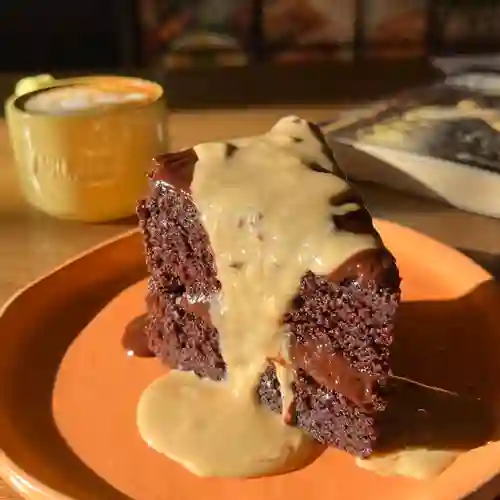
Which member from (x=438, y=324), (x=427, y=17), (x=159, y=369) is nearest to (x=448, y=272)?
(x=438, y=324)

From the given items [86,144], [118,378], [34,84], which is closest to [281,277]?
[118,378]

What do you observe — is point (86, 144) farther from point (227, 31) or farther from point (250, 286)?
point (227, 31)

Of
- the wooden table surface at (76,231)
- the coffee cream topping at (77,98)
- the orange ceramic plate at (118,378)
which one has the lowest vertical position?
the wooden table surface at (76,231)

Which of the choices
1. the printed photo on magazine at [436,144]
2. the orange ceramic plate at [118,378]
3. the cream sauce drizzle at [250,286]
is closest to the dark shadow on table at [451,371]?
the orange ceramic plate at [118,378]

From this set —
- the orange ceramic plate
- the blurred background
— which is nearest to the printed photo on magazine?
the orange ceramic plate

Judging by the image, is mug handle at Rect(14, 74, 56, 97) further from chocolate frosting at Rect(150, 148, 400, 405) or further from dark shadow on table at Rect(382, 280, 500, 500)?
dark shadow on table at Rect(382, 280, 500, 500)

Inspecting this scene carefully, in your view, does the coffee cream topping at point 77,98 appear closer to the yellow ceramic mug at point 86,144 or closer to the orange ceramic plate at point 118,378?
the yellow ceramic mug at point 86,144
